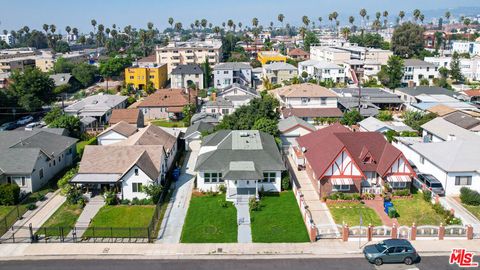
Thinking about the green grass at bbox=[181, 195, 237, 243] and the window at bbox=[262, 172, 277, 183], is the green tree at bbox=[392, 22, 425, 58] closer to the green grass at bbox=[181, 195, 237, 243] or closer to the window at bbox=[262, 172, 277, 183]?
the window at bbox=[262, 172, 277, 183]

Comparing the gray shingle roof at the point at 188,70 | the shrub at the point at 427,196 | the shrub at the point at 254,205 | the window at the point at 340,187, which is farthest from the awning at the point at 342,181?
the gray shingle roof at the point at 188,70

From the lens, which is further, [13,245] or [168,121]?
[168,121]

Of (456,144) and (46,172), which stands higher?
(456,144)

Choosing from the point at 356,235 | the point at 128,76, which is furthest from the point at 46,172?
the point at 128,76

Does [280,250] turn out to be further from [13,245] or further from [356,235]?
[13,245]

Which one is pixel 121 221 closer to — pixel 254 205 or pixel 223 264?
pixel 223 264

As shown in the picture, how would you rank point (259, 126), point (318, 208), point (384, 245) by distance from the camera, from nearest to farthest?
point (384, 245), point (318, 208), point (259, 126)

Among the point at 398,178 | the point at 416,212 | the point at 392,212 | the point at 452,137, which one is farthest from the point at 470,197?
the point at 452,137

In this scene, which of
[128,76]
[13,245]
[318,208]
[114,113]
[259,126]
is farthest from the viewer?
[128,76]
